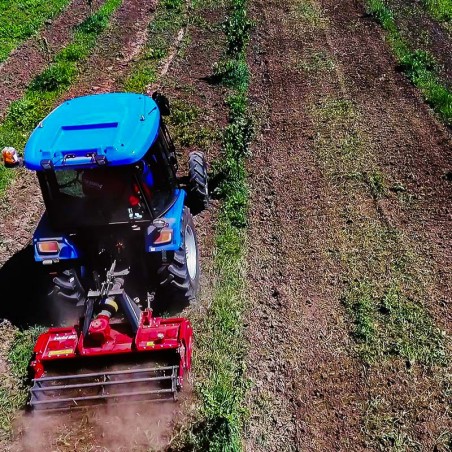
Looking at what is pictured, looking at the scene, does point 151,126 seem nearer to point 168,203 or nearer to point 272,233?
point 168,203

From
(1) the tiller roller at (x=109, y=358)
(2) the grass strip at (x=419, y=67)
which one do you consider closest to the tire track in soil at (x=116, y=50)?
(2) the grass strip at (x=419, y=67)

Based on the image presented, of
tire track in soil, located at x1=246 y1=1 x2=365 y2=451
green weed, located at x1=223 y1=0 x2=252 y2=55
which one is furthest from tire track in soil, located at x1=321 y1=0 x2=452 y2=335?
green weed, located at x1=223 y1=0 x2=252 y2=55

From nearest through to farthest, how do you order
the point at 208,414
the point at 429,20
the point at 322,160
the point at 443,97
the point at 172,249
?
the point at 208,414 → the point at 172,249 → the point at 322,160 → the point at 443,97 → the point at 429,20

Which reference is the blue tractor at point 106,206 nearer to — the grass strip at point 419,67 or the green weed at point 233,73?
the green weed at point 233,73

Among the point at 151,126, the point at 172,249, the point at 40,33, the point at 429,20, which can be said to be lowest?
the point at 40,33

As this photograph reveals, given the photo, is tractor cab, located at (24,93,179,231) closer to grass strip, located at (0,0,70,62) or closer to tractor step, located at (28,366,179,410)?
tractor step, located at (28,366,179,410)

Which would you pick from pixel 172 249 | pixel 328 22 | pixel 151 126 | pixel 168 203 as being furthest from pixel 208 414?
pixel 328 22

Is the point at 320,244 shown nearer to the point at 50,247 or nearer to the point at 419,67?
the point at 50,247
